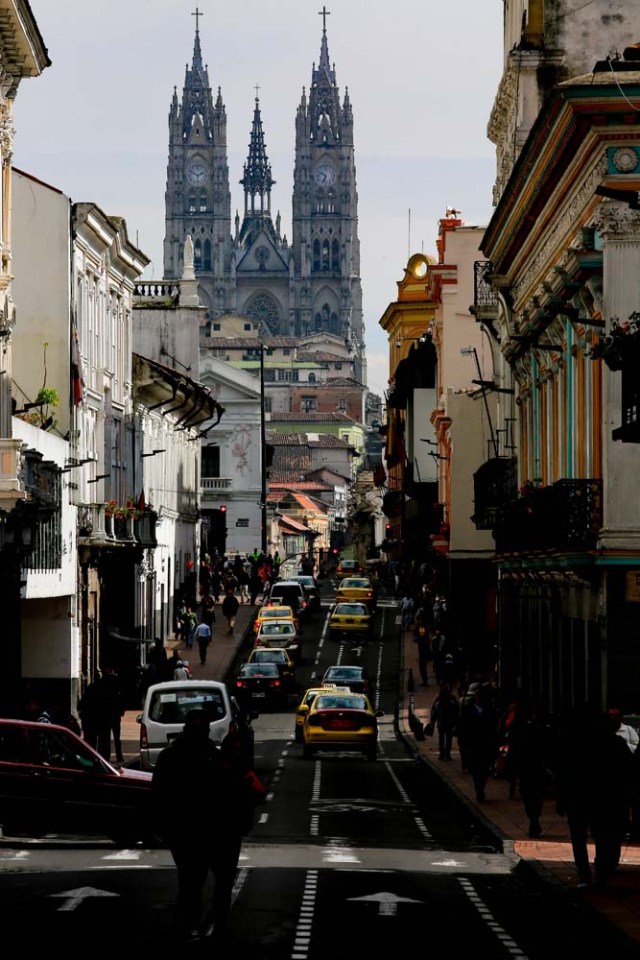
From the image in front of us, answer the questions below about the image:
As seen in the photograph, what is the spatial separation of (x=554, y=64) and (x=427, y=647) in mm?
22420

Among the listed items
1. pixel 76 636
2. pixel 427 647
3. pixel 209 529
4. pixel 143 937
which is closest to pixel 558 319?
pixel 76 636

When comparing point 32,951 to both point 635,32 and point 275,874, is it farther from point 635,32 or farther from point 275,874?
point 635,32

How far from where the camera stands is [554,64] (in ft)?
138

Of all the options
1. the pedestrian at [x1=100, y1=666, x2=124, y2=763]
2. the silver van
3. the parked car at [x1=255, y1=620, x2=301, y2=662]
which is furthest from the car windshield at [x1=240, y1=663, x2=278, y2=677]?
the silver van

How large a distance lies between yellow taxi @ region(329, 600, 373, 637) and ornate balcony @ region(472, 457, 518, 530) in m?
27.8

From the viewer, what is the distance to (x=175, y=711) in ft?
113

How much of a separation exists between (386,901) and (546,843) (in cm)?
634

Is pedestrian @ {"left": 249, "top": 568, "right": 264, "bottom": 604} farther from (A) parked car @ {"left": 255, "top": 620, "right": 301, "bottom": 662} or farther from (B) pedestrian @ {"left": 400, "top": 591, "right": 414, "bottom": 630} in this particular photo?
(A) parked car @ {"left": 255, "top": 620, "right": 301, "bottom": 662}

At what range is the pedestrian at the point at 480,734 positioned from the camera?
3075 centimetres

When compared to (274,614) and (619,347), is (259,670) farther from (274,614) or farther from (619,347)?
(619,347)

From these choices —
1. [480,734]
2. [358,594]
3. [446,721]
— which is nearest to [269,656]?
[446,721]

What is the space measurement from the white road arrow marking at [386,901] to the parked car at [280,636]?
151 ft

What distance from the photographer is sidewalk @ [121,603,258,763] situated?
47.2 metres

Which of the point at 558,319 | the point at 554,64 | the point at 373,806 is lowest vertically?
the point at 373,806
